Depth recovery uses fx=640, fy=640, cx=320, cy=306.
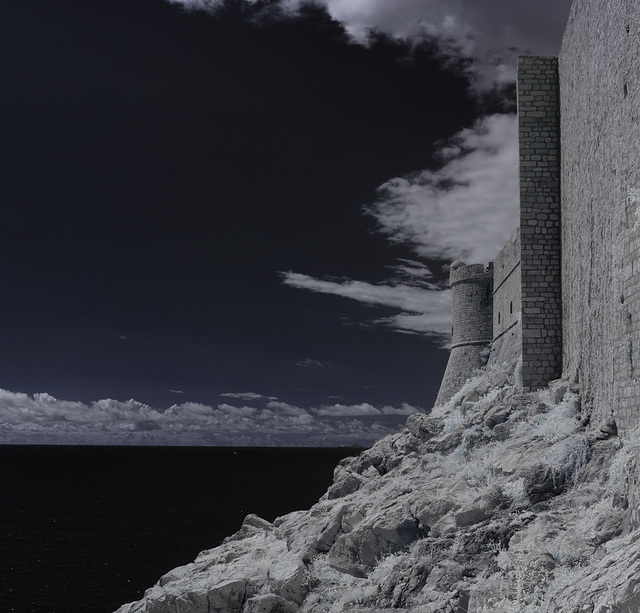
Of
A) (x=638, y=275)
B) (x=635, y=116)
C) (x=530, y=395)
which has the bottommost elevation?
(x=530, y=395)

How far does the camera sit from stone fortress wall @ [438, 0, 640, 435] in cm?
1404

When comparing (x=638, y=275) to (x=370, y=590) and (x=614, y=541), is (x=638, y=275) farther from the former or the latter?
(x=370, y=590)

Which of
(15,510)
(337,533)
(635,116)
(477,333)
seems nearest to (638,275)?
(635,116)

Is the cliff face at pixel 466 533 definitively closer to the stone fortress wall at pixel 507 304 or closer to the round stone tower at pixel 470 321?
the stone fortress wall at pixel 507 304

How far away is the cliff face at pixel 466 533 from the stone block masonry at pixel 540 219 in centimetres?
139

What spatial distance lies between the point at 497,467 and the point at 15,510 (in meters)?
62.1

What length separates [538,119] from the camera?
2191 centimetres

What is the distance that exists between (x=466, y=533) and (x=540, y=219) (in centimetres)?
1221

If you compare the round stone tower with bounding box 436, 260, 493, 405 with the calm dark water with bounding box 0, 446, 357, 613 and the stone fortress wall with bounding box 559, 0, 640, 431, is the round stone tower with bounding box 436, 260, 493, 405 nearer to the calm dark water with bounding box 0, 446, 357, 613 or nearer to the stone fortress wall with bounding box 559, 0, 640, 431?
the stone fortress wall with bounding box 559, 0, 640, 431

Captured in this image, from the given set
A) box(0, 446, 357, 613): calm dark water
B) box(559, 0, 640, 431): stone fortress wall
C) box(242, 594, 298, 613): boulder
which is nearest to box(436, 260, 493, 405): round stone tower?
box(559, 0, 640, 431): stone fortress wall

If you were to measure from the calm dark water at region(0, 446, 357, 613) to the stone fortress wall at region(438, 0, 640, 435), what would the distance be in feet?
80.0

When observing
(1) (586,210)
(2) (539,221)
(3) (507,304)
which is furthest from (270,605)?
(3) (507,304)

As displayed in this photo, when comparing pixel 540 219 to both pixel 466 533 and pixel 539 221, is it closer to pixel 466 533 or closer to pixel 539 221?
pixel 539 221

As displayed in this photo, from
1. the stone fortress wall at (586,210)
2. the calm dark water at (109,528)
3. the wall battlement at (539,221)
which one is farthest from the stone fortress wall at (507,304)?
the calm dark water at (109,528)
